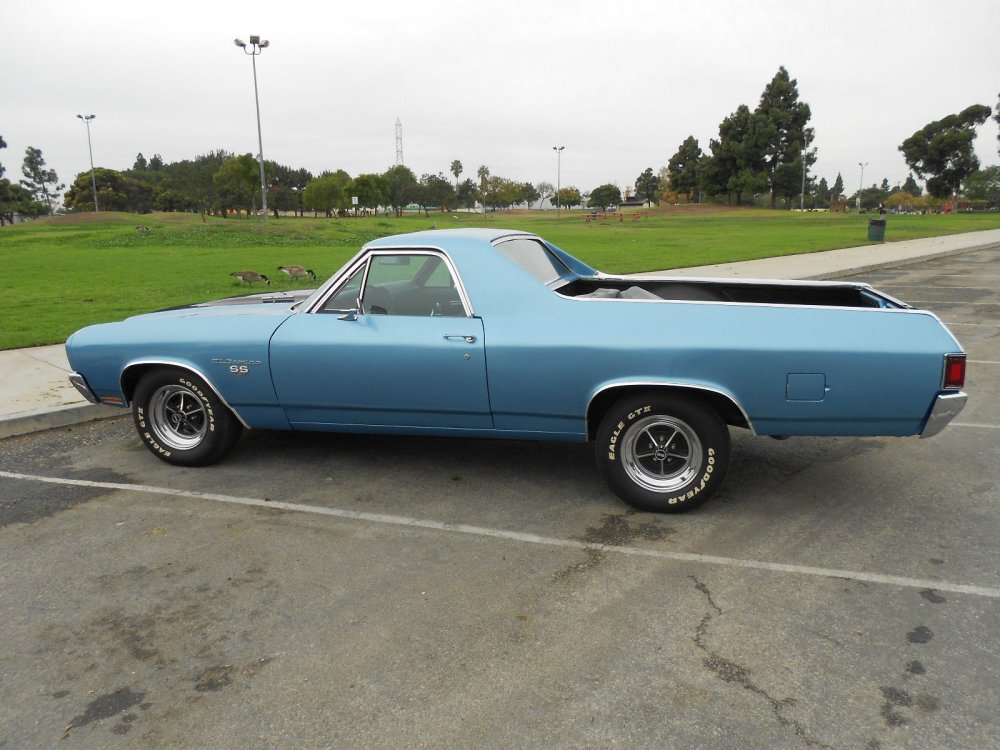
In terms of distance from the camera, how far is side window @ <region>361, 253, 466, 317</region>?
15.4 ft

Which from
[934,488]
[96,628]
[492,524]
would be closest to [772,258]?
[934,488]

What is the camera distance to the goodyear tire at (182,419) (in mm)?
5027

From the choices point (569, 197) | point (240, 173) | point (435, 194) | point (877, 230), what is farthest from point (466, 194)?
point (877, 230)

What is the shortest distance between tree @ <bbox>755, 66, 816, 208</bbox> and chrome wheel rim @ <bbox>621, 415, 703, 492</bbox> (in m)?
91.7

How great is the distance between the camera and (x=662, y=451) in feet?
14.1

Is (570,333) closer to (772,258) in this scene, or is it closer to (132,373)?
(132,373)

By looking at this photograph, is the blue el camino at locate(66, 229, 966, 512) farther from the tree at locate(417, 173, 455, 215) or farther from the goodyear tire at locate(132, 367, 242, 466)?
the tree at locate(417, 173, 455, 215)

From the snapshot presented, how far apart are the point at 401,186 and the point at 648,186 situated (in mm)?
45389

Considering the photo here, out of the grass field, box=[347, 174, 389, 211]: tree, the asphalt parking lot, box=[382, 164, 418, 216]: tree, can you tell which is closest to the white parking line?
the asphalt parking lot

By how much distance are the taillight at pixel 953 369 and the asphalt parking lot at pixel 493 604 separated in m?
0.82

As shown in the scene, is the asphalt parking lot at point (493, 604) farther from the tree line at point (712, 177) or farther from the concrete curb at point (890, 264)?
the tree line at point (712, 177)

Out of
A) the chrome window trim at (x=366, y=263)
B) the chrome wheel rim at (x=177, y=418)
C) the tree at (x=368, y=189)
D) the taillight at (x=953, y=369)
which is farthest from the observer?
the tree at (x=368, y=189)

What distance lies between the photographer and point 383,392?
4586 millimetres

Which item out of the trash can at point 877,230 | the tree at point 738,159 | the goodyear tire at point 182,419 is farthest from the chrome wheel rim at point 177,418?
the tree at point 738,159
